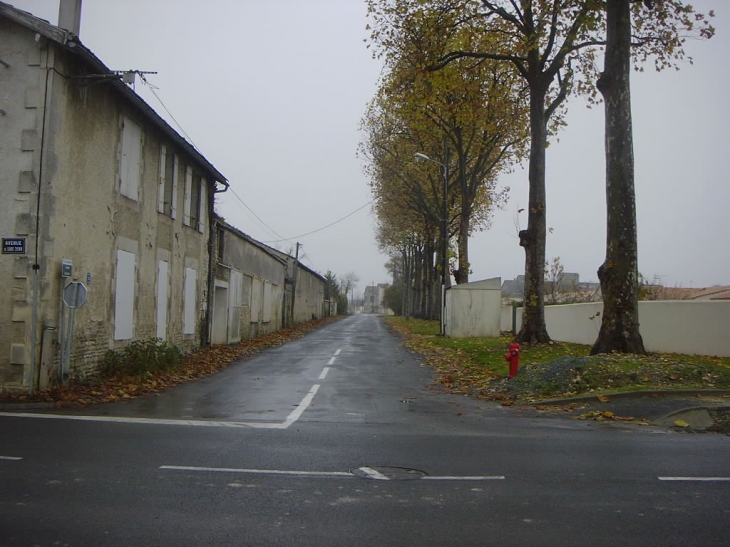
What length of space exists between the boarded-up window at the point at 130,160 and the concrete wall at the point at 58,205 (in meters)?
0.14

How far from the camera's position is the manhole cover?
Answer: 21.5 feet

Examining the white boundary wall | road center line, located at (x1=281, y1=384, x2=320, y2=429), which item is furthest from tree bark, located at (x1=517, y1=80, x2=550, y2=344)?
road center line, located at (x1=281, y1=384, x2=320, y2=429)

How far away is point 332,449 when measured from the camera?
7906mm

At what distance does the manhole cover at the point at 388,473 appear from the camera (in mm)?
6547

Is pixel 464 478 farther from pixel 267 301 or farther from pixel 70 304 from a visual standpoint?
pixel 267 301

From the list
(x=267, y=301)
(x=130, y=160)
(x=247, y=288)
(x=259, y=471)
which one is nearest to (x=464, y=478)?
(x=259, y=471)

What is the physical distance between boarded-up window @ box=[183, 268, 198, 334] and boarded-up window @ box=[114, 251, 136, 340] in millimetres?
4587

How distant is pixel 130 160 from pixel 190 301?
6448mm

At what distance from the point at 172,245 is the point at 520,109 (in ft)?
61.0

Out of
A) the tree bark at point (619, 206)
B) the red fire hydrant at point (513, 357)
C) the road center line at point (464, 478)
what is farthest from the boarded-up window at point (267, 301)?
the road center line at point (464, 478)

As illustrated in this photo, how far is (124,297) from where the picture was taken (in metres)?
15.5

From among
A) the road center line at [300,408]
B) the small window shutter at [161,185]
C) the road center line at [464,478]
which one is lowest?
the road center line at [300,408]

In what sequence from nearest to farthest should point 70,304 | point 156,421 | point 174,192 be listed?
1. point 156,421
2. point 70,304
3. point 174,192

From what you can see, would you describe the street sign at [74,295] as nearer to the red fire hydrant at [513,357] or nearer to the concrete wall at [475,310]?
the red fire hydrant at [513,357]
